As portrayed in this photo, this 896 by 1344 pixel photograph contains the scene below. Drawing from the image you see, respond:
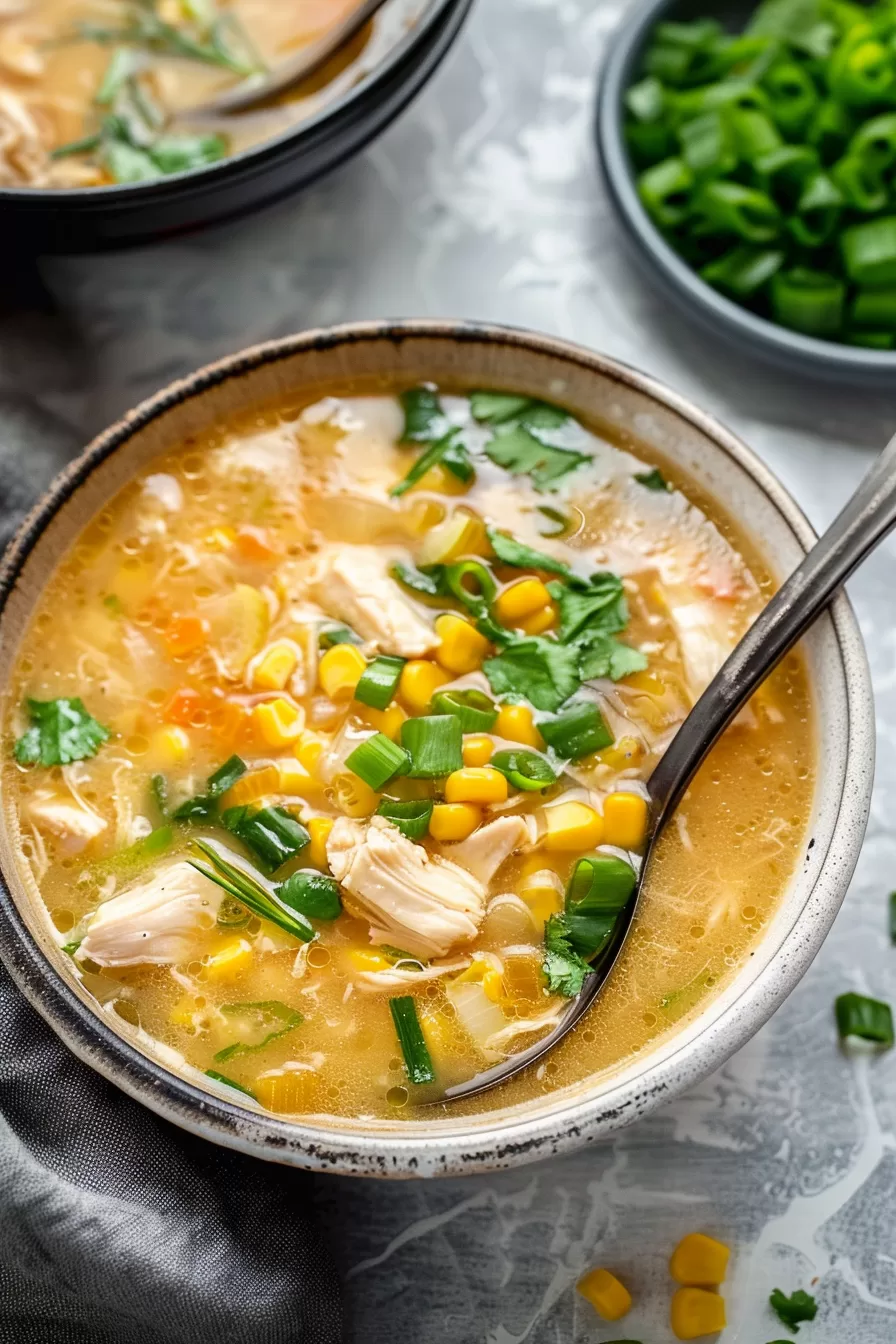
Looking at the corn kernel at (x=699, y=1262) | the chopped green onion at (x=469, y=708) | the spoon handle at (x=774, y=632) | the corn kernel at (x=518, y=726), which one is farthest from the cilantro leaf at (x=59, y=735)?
the corn kernel at (x=699, y=1262)

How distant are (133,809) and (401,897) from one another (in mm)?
553

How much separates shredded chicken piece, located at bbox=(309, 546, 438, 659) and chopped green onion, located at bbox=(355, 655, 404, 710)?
46 millimetres

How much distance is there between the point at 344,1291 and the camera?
2.63m

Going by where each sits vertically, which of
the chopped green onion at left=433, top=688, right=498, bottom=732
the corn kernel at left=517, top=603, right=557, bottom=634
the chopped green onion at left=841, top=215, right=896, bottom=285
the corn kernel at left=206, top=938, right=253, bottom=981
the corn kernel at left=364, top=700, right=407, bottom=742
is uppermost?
the chopped green onion at left=841, top=215, right=896, bottom=285

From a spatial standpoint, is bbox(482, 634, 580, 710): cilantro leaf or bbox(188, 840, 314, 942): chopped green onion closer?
bbox(188, 840, 314, 942): chopped green onion

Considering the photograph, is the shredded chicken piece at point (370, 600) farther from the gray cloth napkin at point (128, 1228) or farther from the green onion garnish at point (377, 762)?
the gray cloth napkin at point (128, 1228)

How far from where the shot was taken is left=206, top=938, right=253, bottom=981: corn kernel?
234 centimetres

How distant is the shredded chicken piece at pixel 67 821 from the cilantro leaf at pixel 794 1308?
161cm

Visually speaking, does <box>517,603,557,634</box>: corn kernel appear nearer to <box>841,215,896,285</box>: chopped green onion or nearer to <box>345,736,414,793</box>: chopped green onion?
<box>345,736,414,793</box>: chopped green onion

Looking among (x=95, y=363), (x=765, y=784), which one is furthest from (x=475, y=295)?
(x=765, y=784)

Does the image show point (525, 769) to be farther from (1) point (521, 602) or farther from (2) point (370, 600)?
(2) point (370, 600)

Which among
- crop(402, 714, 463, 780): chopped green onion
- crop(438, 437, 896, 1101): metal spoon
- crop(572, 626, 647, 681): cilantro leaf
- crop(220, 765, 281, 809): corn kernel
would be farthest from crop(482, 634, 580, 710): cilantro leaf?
crop(220, 765, 281, 809): corn kernel

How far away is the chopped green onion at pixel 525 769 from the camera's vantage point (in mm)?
2447

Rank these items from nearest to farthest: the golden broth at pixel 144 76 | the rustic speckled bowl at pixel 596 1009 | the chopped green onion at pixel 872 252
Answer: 1. the rustic speckled bowl at pixel 596 1009
2. the chopped green onion at pixel 872 252
3. the golden broth at pixel 144 76
